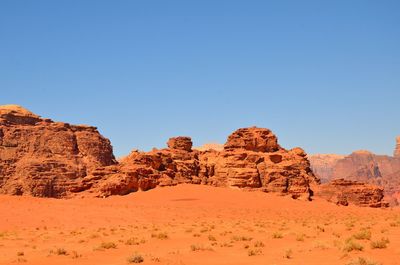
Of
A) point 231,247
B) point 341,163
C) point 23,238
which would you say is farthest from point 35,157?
point 341,163

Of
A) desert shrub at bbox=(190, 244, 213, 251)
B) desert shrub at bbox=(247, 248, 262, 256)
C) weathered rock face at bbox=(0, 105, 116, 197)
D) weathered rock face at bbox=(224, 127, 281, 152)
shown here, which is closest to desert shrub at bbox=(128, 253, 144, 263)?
desert shrub at bbox=(190, 244, 213, 251)

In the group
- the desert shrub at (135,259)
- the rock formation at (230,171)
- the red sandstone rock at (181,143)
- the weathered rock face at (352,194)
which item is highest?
the red sandstone rock at (181,143)

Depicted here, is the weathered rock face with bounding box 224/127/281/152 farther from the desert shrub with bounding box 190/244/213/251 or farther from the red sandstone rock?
the desert shrub with bounding box 190/244/213/251

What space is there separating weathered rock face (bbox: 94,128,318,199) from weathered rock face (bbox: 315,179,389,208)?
2102 mm

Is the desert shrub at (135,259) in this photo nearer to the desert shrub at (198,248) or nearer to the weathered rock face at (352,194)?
the desert shrub at (198,248)

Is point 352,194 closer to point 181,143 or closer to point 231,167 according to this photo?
point 231,167

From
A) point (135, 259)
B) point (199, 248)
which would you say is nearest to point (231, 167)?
point (199, 248)

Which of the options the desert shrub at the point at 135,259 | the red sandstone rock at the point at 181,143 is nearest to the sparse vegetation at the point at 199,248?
the desert shrub at the point at 135,259

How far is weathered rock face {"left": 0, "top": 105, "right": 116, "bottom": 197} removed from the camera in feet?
287

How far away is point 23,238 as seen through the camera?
2447 centimetres

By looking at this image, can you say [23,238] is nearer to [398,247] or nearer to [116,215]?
[116,215]

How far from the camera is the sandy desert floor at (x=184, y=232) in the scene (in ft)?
51.1

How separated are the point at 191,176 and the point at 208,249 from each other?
124 feet

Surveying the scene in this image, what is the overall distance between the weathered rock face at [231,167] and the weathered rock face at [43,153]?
34.6 metres
